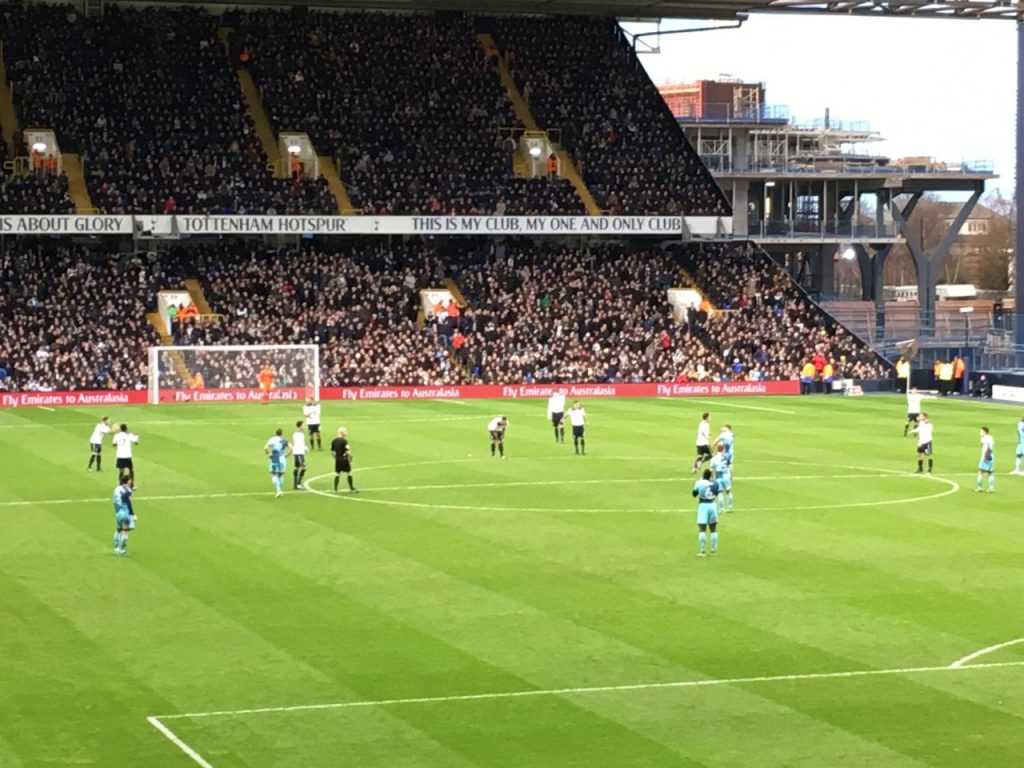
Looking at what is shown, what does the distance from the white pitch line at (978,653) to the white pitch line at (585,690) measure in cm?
16

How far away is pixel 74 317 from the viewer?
67.6 metres

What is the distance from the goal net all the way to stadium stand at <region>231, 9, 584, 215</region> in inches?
423

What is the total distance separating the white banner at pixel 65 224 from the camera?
68562mm

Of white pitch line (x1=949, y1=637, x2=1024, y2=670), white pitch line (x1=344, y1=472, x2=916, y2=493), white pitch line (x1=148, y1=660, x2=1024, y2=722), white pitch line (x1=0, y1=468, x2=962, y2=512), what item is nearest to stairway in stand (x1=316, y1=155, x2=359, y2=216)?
white pitch line (x1=0, y1=468, x2=962, y2=512)

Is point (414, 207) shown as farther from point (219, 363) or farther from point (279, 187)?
point (219, 363)

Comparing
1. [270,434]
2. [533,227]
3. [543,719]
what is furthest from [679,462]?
[533,227]

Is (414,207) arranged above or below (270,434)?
above

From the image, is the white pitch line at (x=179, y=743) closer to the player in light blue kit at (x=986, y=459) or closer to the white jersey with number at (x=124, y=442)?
the white jersey with number at (x=124, y=442)

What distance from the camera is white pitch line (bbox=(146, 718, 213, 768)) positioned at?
1795 cm

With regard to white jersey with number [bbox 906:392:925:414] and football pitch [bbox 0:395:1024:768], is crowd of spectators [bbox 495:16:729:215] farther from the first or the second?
football pitch [bbox 0:395:1024:768]

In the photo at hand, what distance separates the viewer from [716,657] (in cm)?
2278

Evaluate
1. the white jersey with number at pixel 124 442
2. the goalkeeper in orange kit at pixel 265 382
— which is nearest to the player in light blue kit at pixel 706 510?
the white jersey with number at pixel 124 442

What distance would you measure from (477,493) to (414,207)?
3712 cm

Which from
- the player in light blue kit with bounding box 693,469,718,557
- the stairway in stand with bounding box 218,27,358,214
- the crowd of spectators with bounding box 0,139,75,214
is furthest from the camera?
the stairway in stand with bounding box 218,27,358,214
